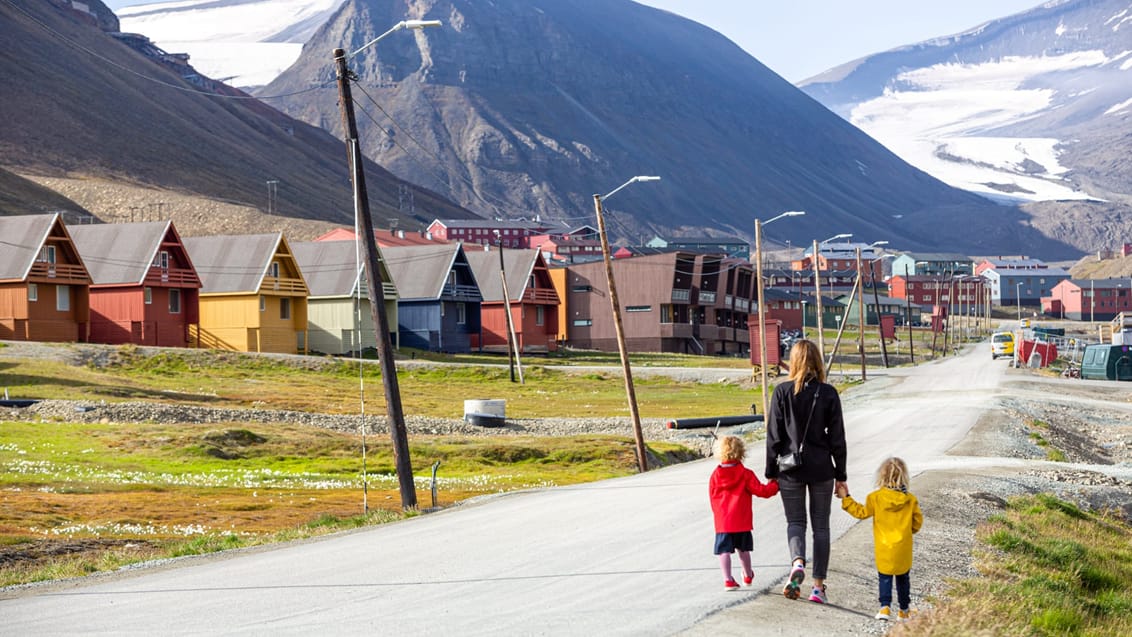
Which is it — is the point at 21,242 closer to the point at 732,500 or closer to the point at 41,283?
the point at 41,283

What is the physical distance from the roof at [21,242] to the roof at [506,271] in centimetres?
3654

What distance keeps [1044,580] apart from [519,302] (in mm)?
87228

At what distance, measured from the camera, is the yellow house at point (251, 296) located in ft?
272

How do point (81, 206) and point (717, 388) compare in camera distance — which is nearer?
point (717, 388)

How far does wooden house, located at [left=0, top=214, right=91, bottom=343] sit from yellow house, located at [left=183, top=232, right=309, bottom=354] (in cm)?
814

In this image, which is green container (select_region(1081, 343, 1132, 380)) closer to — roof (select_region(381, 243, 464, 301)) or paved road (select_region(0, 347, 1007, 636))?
roof (select_region(381, 243, 464, 301))

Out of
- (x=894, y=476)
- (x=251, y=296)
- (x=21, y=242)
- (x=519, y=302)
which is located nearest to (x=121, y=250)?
(x=21, y=242)

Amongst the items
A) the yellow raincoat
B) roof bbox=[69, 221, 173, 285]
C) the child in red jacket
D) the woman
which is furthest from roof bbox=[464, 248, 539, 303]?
the yellow raincoat

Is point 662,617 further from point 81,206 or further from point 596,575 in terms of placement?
point 81,206

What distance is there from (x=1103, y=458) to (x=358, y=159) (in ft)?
96.1

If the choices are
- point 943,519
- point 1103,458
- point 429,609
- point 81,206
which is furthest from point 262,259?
point 81,206

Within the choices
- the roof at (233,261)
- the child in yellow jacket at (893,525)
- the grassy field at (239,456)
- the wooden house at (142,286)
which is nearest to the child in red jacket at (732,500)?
the child in yellow jacket at (893,525)

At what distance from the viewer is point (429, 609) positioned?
41.8ft

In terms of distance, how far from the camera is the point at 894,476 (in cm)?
1332
